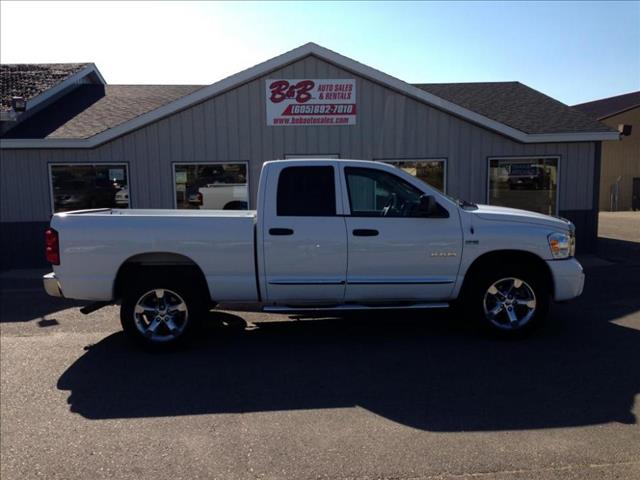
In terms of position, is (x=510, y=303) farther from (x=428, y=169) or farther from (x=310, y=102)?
(x=310, y=102)

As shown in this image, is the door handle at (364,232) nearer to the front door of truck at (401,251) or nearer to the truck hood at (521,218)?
the front door of truck at (401,251)

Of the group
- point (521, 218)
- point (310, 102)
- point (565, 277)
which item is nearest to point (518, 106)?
point (310, 102)

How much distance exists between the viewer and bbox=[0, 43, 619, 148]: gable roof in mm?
11312

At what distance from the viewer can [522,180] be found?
12.4 meters

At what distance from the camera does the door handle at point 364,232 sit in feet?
18.4

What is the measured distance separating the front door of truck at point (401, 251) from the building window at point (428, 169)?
6474mm

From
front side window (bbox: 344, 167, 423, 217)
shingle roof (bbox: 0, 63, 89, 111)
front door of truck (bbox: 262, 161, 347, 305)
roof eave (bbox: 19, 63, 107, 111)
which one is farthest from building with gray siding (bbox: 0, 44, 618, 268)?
front door of truck (bbox: 262, 161, 347, 305)

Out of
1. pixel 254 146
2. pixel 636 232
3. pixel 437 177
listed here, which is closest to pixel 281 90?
pixel 254 146

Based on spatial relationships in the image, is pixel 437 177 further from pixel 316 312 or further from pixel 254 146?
pixel 316 312

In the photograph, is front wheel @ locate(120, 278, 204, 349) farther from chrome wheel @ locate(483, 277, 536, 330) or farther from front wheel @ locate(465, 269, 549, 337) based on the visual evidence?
chrome wheel @ locate(483, 277, 536, 330)

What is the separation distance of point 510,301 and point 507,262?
435mm

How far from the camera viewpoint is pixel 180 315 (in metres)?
5.69

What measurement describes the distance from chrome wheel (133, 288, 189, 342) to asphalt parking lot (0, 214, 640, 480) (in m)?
0.28

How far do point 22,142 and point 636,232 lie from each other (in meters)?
17.5
